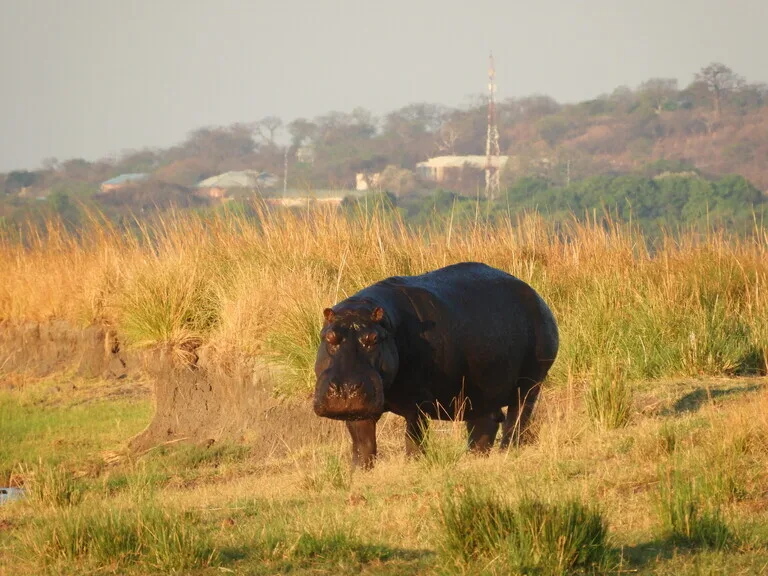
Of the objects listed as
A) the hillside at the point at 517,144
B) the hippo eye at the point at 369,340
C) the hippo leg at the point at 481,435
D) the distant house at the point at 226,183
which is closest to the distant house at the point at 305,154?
the hillside at the point at 517,144

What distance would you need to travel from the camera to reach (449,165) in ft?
291

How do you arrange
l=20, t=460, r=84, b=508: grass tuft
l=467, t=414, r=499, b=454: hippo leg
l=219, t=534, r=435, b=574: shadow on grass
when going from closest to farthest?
l=219, t=534, r=435, b=574: shadow on grass < l=20, t=460, r=84, b=508: grass tuft < l=467, t=414, r=499, b=454: hippo leg

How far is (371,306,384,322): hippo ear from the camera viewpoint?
20.1ft

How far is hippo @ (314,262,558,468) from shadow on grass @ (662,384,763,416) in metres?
1.38

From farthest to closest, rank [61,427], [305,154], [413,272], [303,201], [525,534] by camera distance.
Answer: [305,154]
[303,201]
[61,427]
[413,272]
[525,534]

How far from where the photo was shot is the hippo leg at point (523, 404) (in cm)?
730

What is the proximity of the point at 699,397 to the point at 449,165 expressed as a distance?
80.4m

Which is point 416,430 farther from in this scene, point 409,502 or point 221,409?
point 221,409

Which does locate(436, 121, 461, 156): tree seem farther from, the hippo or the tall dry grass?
the hippo

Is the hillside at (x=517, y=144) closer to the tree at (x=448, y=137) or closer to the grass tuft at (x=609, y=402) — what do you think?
the tree at (x=448, y=137)

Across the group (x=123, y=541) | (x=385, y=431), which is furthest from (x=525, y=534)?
(x=385, y=431)

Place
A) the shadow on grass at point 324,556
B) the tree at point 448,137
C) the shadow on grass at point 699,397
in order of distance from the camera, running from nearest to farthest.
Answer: the shadow on grass at point 324,556, the shadow on grass at point 699,397, the tree at point 448,137

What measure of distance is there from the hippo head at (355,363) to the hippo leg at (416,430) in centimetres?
45

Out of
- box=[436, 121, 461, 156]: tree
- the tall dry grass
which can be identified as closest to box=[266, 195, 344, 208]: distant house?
the tall dry grass
